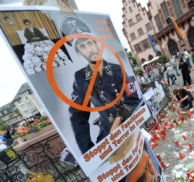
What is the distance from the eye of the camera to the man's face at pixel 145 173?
1846 millimetres

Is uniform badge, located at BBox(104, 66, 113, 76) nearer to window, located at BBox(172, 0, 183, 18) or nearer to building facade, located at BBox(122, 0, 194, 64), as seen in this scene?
building facade, located at BBox(122, 0, 194, 64)

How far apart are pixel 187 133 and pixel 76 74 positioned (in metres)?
4.65

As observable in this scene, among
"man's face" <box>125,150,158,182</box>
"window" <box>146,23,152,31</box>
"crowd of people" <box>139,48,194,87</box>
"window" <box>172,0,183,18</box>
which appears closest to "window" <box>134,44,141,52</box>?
"window" <box>146,23,152,31</box>

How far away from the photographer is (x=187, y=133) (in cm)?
496

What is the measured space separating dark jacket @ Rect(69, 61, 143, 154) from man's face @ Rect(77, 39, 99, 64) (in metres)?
0.09

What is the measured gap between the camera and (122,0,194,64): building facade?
2630 centimetres

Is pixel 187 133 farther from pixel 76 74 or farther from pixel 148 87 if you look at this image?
pixel 76 74

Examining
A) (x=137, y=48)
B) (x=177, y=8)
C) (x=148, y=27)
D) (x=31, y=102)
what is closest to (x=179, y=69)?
(x=31, y=102)

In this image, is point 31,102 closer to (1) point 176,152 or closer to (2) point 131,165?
(2) point 131,165

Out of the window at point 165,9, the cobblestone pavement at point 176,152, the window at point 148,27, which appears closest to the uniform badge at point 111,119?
the cobblestone pavement at point 176,152

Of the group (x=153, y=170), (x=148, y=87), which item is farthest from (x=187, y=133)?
(x=153, y=170)

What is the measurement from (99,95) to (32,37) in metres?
0.73

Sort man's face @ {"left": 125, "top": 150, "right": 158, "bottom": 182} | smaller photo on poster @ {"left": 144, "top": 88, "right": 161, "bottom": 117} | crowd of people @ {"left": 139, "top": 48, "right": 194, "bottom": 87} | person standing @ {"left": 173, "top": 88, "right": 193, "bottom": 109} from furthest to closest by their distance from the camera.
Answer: crowd of people @ {"left": 139, "top": 48, "right": 194, "bottom": 87} → smaller photo on poster @ {"left": 144, "top": 88, "right": 161, "bottom": 117} → person standing @ {"left": 173, "top": 88, "right": 193, "bottom": 109} → man's face @ {"left": 125, "top": 150, "right": 158, "bottom": 182}

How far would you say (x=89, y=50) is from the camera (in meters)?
1.60
